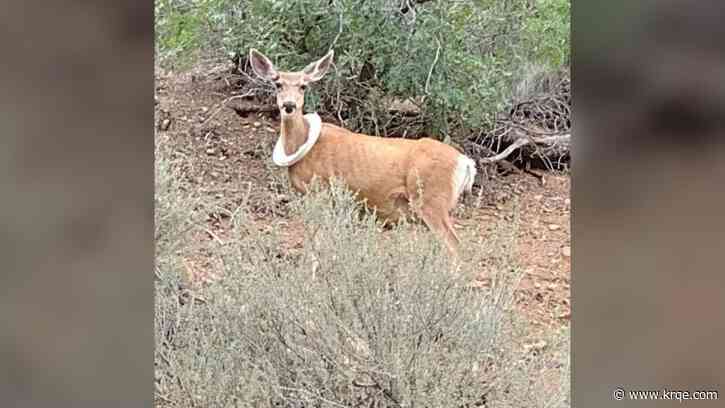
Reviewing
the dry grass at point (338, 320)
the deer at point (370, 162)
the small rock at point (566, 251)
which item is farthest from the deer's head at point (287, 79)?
the small rock at point (566, 251)

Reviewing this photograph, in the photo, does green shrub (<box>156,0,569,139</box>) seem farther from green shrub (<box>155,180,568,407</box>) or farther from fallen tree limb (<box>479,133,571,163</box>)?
green shrub (<box>155,180,568,407</box>)

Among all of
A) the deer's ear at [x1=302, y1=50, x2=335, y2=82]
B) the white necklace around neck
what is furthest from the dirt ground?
the deer's ear at [x1=302, y1=50, x2=335, y2=82]

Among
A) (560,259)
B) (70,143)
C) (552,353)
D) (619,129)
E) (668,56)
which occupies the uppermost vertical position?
(668,56)

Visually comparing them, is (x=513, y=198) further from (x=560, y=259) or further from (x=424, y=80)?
(x=424, y=80)

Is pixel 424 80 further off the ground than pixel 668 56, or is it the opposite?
pixel 668 56

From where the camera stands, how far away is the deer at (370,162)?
1.81m

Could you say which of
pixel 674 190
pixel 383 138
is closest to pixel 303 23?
pixel 383 138

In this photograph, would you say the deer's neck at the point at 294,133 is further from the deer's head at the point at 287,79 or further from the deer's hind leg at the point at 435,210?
the deer's hind leg at the point at 435,210

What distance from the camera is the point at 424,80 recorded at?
1.79 m

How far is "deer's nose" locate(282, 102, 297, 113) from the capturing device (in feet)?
6.03

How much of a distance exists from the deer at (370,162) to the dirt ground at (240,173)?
0.13 ft


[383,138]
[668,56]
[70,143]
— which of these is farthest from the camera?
[383,138]

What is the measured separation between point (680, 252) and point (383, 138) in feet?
2.29

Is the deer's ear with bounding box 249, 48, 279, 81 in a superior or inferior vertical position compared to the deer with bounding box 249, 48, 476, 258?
superior
